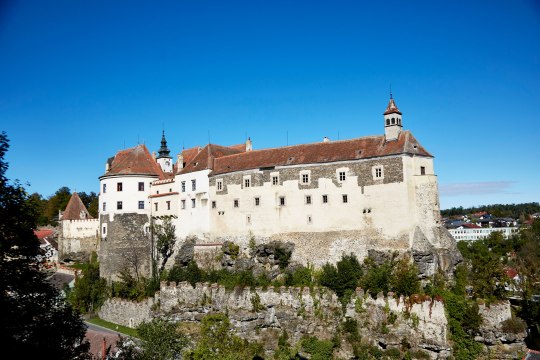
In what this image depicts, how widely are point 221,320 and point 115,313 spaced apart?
13.7 meters

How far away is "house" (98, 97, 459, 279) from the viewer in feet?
156

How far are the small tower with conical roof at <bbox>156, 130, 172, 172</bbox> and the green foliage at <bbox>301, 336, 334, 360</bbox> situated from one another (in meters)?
31.1

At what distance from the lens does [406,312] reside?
143 ft

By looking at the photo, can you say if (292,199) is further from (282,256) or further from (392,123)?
(392,123)

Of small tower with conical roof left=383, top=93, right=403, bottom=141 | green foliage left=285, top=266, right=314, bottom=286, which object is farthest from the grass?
small tower with conical roof left=383, top=93, right=403, bottom=141

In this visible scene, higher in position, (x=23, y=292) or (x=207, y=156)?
(x=207, y=156)

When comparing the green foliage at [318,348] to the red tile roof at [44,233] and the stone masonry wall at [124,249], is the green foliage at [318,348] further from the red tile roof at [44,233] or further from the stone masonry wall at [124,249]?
the red tile roof at [44,233]

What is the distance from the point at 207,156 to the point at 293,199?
13627 millimetres

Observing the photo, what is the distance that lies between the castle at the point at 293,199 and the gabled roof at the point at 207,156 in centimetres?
16

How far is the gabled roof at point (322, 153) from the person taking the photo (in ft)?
159

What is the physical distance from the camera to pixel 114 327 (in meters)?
53.6

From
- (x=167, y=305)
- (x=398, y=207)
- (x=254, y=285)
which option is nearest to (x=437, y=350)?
(x=398, y=207)

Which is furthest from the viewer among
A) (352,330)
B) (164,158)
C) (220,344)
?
(164,158)

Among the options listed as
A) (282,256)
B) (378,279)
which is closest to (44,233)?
(282,256)
